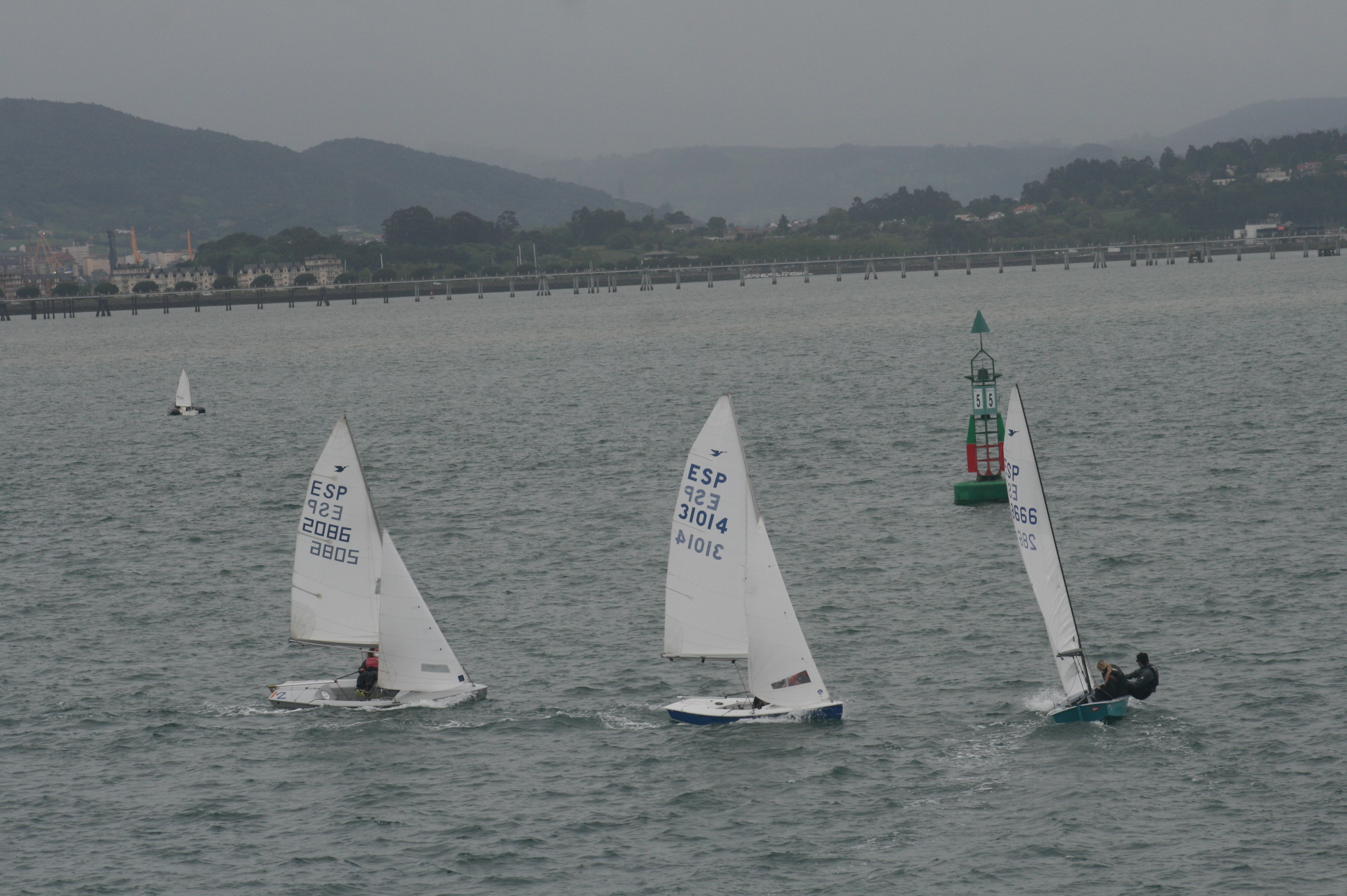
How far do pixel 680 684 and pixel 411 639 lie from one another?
22.1 ft

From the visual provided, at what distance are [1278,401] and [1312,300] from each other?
11295 cm

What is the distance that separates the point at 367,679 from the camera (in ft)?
120

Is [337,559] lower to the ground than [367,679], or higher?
higher

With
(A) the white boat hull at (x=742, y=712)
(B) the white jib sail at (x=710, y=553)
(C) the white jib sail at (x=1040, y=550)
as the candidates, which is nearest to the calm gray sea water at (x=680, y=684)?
(A) the white boat hull at (x=742, y=712)

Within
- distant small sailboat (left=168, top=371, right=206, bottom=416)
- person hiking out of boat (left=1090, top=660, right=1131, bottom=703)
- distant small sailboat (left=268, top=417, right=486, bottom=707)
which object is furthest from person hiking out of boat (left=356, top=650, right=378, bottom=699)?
distant small sailboat (left=168, top=371, right=206, bottom=416)

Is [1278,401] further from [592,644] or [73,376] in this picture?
[73,376]

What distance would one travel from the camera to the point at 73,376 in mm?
162750

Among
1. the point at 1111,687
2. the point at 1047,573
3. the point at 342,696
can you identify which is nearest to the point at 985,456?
the point at 1047,573

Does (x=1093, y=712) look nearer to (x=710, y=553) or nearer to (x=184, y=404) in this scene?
(x=710, y=553)

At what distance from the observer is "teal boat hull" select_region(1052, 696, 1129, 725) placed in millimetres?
32969

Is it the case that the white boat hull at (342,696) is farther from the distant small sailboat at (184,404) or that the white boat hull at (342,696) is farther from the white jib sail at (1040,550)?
the distant small sailboat at (184,404)

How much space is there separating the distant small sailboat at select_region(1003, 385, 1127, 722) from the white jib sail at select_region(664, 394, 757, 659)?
21.1 feet

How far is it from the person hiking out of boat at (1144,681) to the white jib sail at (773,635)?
6800 millimetres

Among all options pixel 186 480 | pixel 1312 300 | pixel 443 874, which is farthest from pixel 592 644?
pixel 1312 300
